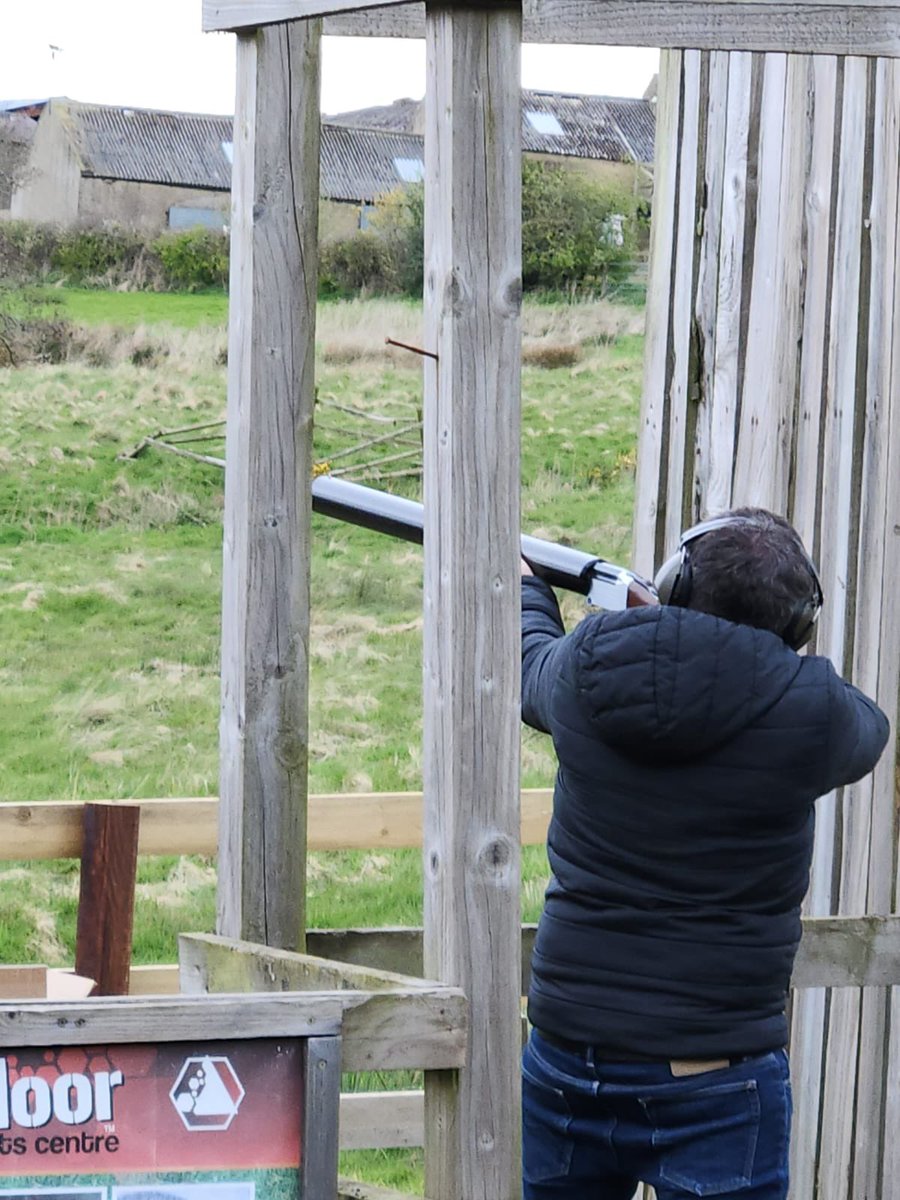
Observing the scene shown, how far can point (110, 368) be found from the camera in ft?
46.4

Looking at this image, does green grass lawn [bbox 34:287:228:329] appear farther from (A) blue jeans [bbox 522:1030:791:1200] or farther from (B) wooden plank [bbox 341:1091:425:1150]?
(A) blue jeans [bbox 522:1030:791:1200]

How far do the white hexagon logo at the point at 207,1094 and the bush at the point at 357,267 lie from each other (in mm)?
11972

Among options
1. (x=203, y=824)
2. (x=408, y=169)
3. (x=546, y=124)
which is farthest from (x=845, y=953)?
(x=546, y=124)

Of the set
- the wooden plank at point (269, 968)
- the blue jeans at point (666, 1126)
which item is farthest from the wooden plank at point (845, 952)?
the blue jeans at point (666, 1126)

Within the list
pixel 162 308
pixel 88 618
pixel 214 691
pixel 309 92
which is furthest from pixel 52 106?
pixel 309 92

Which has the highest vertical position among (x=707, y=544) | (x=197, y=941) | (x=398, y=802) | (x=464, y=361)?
(x=464, y=361)

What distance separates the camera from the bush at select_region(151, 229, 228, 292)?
15188mm

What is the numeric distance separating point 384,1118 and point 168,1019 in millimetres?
2077

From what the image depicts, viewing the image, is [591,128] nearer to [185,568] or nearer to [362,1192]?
[185,568]

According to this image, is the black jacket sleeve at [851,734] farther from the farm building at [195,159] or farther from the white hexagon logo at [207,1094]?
the farm building at [195,159]

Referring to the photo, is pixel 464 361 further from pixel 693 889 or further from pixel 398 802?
pixel 398 802

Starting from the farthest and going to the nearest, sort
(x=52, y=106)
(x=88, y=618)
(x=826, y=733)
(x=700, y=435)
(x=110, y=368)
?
(x=52, y=106), (x=110, y=368), (x=88, y=618), (x=700, y=435), (x=826, y=733)

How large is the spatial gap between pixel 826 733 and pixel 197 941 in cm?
119

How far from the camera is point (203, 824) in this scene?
15.7 ft
